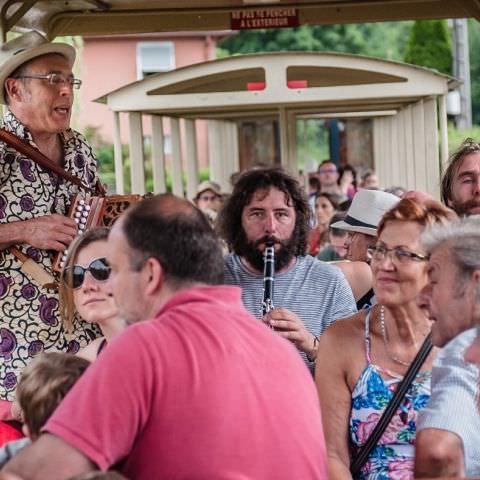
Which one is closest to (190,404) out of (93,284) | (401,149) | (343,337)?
(343,337)

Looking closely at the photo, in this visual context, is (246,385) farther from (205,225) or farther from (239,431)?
(205,225)

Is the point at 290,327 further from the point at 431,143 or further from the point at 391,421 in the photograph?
the point at 431,143

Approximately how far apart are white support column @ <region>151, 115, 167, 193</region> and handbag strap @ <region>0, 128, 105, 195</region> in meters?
7.92

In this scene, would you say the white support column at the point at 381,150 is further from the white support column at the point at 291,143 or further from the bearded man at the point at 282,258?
the bearded man at the point at 282,258

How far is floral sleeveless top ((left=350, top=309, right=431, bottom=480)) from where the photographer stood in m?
4.41

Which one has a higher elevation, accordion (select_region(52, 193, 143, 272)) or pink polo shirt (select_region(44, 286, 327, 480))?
accordion (select_region(52, 193, 143, 272))

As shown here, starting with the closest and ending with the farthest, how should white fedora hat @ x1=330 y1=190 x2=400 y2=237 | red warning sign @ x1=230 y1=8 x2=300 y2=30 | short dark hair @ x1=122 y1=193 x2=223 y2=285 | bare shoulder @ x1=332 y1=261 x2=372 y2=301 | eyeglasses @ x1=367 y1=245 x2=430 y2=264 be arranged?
short dark hair @ x1=122 y1=193 x2=223 y2=285
eyeglasses @ x1=367 y1=245 x2=430 y2=264
white fedora hat @ x1=330 y1=190 x2=400 y2=237
bare shoulder @ x1=332 y1=261 x2=372 y2=301
red warning sign @ x1=230 y1=8 x2=300 y2=30

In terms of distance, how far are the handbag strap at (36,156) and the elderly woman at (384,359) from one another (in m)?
1.68

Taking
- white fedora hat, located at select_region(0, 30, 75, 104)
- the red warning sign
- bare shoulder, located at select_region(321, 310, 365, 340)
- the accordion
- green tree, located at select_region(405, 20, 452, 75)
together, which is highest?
green tree, located at select_region(405, 20, 452, 75)

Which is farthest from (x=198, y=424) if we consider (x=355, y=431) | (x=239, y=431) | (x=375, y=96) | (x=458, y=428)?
(x=375, y=96)

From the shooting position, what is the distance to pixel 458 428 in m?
3.60

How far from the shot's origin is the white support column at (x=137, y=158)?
1266cm

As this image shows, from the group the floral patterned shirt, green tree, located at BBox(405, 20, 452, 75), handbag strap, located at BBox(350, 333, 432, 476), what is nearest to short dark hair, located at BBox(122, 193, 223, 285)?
handbag strap, located at BBox(350, 333, 432, 476)

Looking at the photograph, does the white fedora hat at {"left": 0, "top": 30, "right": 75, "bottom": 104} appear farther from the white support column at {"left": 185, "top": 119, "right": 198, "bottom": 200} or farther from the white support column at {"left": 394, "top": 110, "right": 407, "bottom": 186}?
the white support column at {"left": 185, "top": 119, "right": 198, "bottom": 200}
